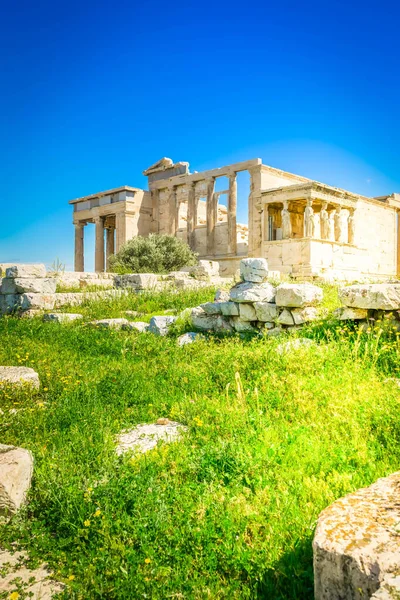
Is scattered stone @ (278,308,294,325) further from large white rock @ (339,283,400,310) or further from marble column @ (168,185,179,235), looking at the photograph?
marble column @ (168,185,179,235)

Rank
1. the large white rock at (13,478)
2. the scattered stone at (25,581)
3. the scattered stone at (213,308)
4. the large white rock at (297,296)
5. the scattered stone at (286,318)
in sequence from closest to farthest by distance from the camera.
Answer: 1. the scattered stone at (25,581)
2. the large white rock at (13,478)
3. the large white rock at (297,296)
4. the scattered stone at (286,318)
5. the scattered stone at (213,308)

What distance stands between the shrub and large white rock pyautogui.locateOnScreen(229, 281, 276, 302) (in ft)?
42.9

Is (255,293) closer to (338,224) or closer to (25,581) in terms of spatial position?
(25,581)

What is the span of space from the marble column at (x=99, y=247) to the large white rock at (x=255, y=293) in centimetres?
2347

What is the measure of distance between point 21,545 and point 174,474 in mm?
1066

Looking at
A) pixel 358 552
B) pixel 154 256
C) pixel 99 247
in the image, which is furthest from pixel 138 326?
pixel 99 247

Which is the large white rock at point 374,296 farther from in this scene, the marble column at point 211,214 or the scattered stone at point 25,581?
the marble column at point 211,214

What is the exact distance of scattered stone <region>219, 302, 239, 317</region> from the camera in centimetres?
880

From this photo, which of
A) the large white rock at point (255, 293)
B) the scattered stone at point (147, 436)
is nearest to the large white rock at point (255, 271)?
the large white rock at point (255, 293)

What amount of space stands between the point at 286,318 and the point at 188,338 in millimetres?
1726

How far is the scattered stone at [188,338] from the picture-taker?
817 cm

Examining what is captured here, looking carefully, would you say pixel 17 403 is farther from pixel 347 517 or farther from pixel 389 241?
pixel 389 241

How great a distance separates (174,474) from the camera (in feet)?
11.3

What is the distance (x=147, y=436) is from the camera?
4266mm
